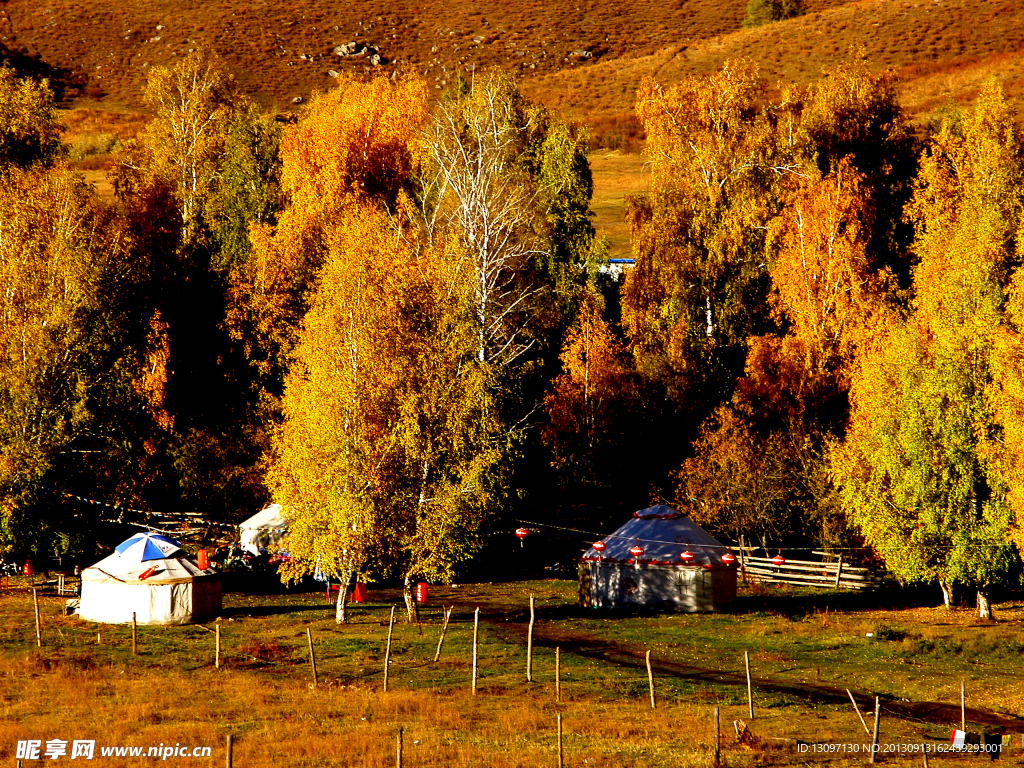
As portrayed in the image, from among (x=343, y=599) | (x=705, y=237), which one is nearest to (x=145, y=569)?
(x=343, y=599)

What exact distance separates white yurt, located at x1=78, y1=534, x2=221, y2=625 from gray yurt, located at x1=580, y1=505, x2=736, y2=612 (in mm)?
14014

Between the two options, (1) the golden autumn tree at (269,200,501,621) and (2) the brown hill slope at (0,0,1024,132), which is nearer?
(1) the golden autumn tree at (269,200,501,621)

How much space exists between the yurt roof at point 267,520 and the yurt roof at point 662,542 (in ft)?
46.4

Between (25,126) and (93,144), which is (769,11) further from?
(25,126)

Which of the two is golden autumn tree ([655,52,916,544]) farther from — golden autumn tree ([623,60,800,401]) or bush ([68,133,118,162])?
bush ([68,133,118,162])

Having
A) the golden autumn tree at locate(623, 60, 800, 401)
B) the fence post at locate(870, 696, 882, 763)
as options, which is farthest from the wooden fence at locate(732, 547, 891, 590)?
the fence post at locate(870, 696, 882, 763)

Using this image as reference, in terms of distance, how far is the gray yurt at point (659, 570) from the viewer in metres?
40.8

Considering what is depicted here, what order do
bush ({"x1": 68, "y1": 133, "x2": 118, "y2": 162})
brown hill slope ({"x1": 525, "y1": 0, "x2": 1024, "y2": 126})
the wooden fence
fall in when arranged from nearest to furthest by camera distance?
the wooden fence → bush ({"x1": 68, "y1": 133, "x2": 118, "y2": 162}) → brown hill slope ({"x1": 525, "y1": 0, "x2": 1024, "y2": 126})

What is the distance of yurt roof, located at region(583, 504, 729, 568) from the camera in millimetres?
40812

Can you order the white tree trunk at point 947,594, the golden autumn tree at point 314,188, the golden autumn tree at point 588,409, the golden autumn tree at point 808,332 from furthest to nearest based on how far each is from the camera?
the golden autumn tree at point 314,188 < the golden autumn tree at point 588,409 < the golden autumn tree at point 808,332 < the white tree trunk at point 947,594

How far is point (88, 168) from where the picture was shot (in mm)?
98125

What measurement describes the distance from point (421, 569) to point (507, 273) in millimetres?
22094

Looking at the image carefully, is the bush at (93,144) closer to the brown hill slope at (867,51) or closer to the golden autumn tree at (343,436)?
the brown hill slope at (867,51)

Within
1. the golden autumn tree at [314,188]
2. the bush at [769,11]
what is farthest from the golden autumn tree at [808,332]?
the bush at [769,11]
